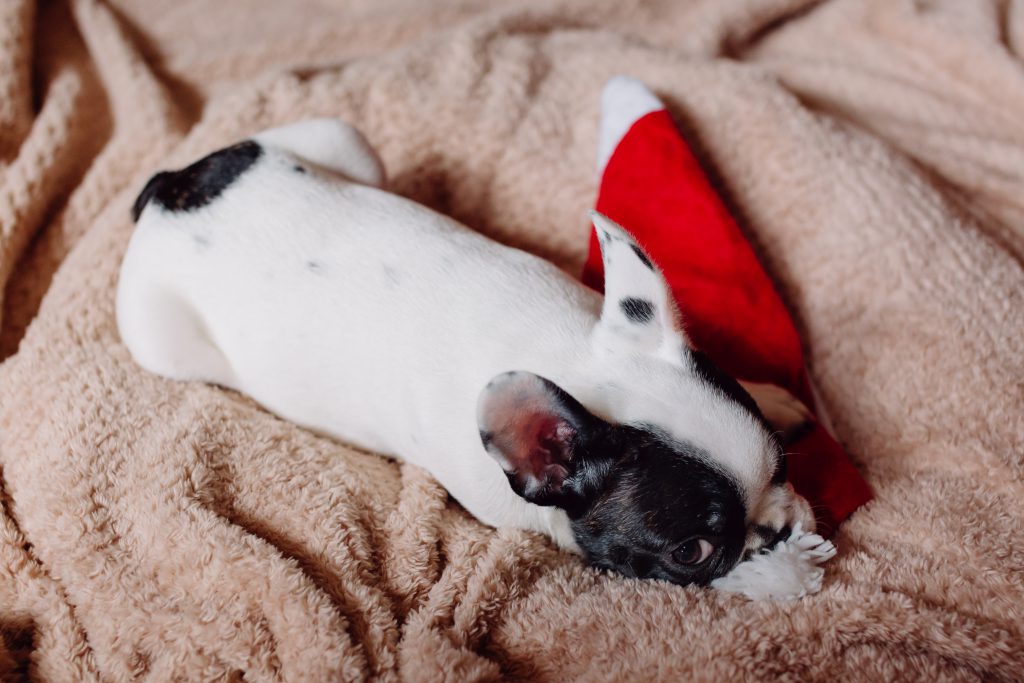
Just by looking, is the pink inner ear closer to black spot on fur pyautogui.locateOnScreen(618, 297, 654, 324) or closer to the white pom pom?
black spot on fur pyautogui.locateOnScreen(618, 297, 654, 324)

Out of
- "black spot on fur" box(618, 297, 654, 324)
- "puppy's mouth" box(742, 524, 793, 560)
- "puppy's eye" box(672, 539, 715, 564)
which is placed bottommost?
"puppy's mouth" box(742, 524, 793, 560)

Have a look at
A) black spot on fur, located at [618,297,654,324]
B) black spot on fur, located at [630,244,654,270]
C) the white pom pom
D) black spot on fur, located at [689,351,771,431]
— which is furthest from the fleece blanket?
black spot on fur, located at [630,244,654,270]

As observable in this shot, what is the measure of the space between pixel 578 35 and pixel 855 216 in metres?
1.11

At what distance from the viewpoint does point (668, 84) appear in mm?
2479

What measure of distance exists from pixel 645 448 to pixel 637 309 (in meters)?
0.28

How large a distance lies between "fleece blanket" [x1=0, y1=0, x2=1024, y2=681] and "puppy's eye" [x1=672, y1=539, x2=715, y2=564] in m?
0.08

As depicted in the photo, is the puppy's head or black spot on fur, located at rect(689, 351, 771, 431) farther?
black spot on fur, located at rect(689, 351, 771, 431)

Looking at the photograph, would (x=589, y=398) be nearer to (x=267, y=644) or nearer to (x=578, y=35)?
(x=267, y=644)

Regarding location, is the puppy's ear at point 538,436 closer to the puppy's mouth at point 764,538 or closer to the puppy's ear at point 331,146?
the puppy's mouth at point 764,538

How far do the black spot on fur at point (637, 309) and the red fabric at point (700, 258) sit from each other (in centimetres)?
37

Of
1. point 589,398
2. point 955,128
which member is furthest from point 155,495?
point 955,128

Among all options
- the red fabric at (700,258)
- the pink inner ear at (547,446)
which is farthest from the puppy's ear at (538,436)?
the red fabric at (700,258)

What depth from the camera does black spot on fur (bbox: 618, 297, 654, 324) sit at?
1.61 meters

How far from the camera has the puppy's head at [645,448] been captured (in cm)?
145
